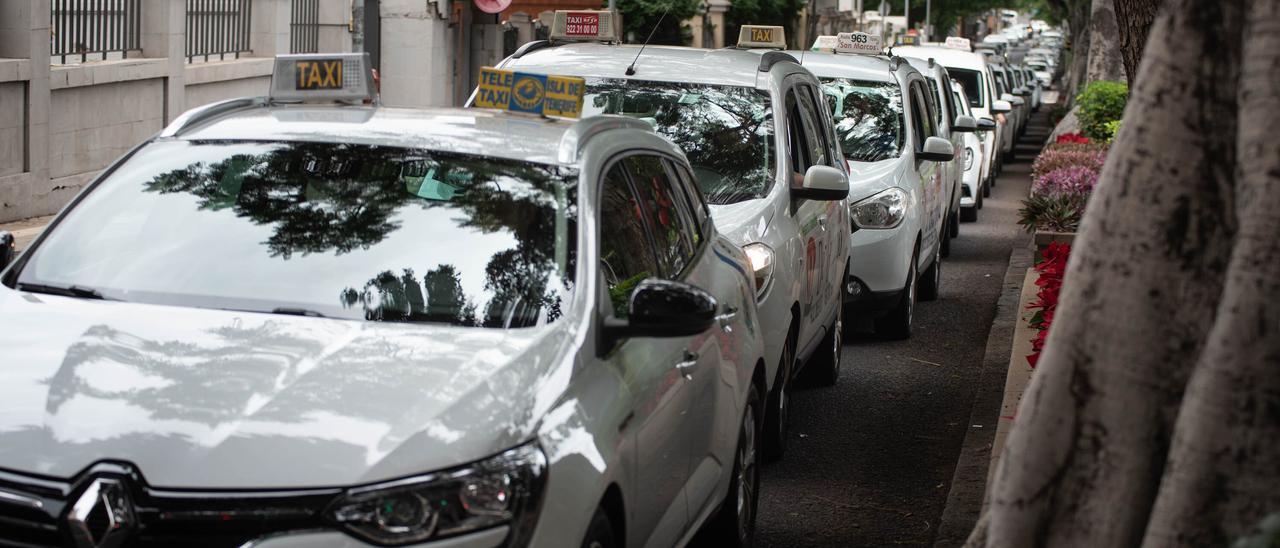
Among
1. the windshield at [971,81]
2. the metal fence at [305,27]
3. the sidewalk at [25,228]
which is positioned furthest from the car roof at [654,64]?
the metal fence at [305,27]

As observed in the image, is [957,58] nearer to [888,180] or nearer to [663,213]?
[888,180]

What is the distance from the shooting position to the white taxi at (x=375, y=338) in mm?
3629

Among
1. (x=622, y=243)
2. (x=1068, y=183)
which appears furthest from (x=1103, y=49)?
(x=622, y=243)

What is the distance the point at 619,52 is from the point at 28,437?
19.2 feet

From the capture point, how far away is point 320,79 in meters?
5.79

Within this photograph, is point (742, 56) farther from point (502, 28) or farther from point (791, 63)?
point (502, 28)

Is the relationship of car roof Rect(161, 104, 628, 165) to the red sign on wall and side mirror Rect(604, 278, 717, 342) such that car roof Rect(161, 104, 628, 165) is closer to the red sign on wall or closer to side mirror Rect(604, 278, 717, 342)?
side mirror Rect(604, 278, 717, 342)

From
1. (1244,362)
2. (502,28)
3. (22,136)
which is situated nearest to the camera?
(1244,362)

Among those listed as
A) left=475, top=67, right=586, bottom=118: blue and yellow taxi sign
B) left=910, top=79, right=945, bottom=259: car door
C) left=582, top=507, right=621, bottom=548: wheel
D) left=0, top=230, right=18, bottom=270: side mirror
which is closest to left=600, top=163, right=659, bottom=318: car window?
left=475, top=67, right=586, bottom=118: blue and yellow taxi sign

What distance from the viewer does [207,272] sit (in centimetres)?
468

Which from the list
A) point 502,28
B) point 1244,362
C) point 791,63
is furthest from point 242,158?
point 502,28

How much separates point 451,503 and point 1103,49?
30.9 metres

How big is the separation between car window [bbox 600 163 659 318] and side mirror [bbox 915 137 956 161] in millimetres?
7217

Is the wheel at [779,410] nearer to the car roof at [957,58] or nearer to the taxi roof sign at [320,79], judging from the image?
the taxi roof sign at [320,79]
